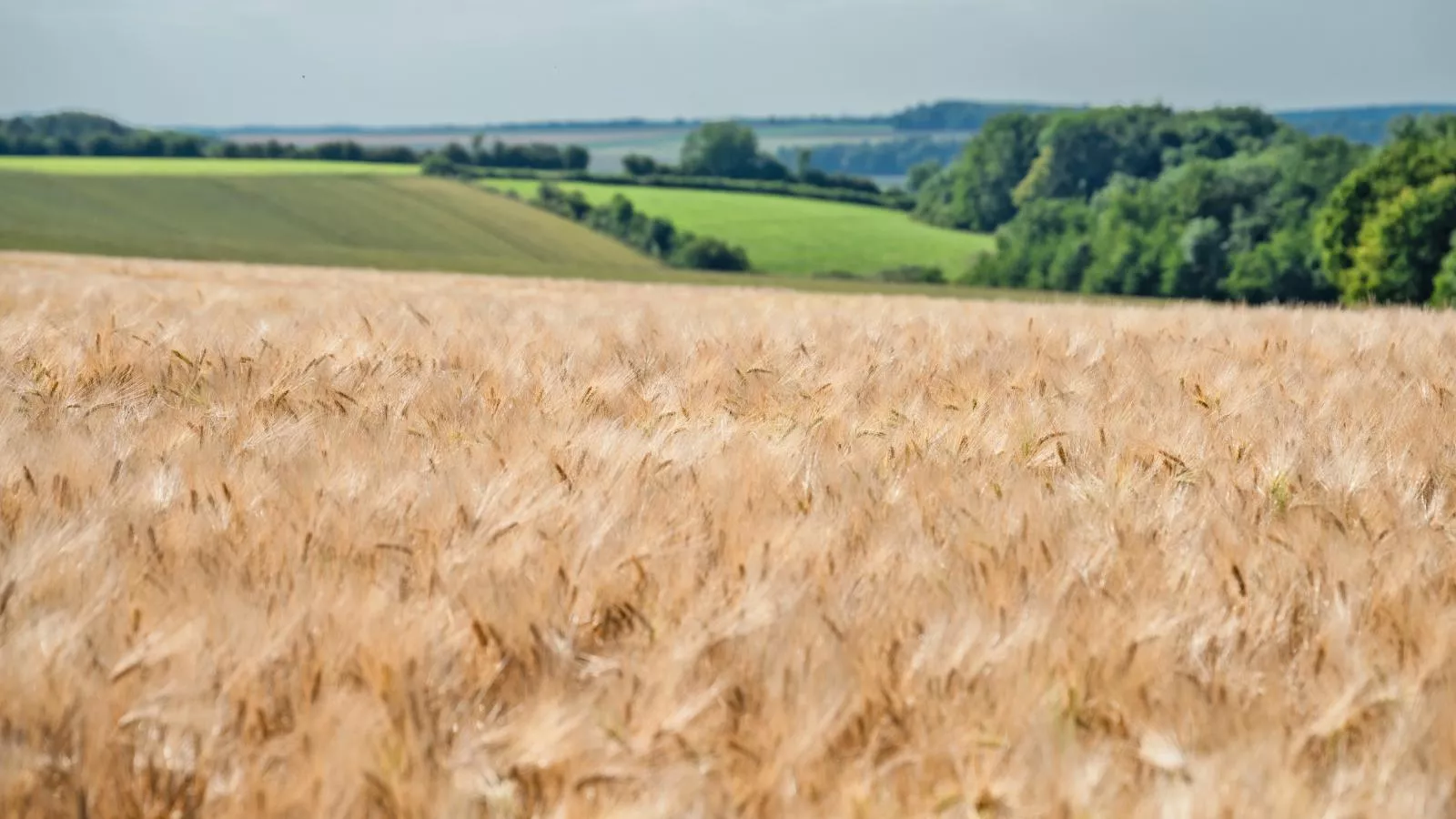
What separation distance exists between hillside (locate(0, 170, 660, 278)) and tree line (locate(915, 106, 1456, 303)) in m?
25.9

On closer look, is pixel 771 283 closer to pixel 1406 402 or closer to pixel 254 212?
pixel 254 212

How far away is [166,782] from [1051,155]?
127 meters

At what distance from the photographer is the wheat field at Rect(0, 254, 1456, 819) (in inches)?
60.0

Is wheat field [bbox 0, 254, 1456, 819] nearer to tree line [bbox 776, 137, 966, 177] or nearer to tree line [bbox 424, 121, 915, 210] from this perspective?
tree line [bbox 424, 121, 915, 210]

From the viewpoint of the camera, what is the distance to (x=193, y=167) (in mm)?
94500

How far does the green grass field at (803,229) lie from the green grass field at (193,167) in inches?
396

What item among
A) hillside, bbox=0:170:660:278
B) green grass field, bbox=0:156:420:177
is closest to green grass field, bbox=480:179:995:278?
hillside, bbox=0:170:660:278

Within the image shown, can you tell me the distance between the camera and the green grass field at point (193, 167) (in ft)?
279

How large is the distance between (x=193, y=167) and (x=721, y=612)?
10089cm

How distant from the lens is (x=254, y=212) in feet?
239

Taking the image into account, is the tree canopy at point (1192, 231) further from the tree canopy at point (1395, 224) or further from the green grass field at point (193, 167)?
the green grass field at point (193, 167)

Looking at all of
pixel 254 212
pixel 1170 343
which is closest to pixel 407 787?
pixel 1170 343

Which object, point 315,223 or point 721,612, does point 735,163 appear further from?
point 721,612

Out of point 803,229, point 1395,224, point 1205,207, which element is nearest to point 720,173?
point 803,229
